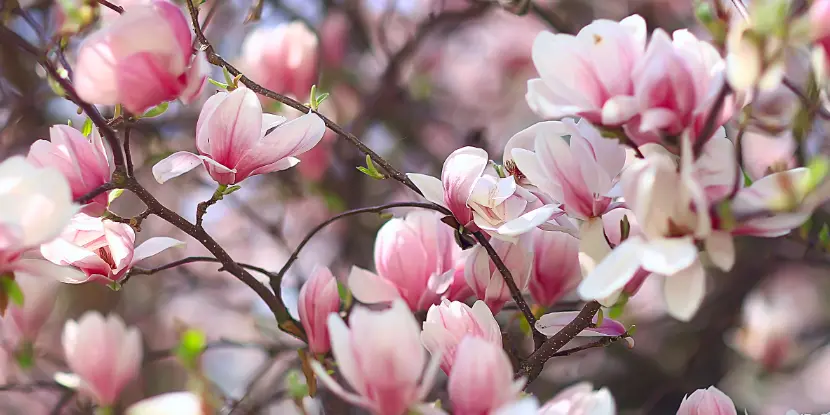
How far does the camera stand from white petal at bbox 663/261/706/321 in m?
0.37

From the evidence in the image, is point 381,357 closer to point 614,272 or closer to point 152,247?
point 614,272

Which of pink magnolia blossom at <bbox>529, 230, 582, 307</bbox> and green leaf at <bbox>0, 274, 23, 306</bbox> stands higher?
green leaf at <bbox>0, 274, 23, 306</bbox>

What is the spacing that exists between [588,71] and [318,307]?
26cm

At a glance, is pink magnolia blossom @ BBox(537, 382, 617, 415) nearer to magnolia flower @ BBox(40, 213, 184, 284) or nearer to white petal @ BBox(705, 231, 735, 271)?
white petal @ BBox(705, 231, 735, 271)

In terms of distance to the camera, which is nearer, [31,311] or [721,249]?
[721,249]

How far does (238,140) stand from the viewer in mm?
466

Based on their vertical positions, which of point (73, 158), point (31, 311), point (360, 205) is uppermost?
point (73, 158)

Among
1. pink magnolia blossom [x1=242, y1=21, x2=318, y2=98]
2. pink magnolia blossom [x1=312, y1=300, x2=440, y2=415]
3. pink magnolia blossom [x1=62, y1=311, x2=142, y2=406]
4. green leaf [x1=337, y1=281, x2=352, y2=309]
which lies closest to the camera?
pink magnolia blossom [x1=312, y1=300, x2=440, y2=415]

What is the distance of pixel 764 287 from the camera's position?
4.30ft

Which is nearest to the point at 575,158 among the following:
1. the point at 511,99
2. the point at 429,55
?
the point at 429,55

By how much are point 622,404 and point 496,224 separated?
718mm

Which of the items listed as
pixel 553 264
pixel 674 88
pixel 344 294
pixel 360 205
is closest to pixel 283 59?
pixel 360 205

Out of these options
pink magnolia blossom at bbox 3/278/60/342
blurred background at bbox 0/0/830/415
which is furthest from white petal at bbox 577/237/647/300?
pink magnolia blossom at bbox 3/278/60/342

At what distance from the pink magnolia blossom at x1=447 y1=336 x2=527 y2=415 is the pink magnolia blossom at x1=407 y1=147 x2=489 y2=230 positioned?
0.14m
